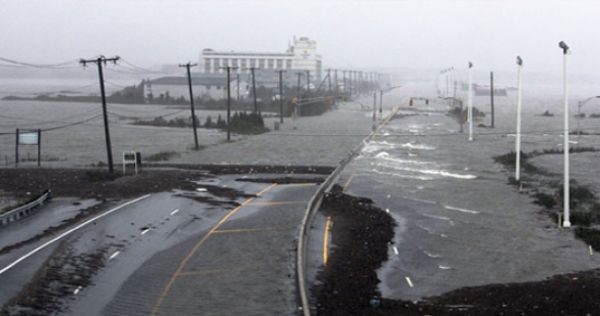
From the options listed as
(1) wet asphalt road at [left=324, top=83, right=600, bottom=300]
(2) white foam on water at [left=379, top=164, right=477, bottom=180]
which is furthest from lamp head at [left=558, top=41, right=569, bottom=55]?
(2) white foam on water at [left=379, top=164, right=477, bottom=180]

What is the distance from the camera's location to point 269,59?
189500 millimetres

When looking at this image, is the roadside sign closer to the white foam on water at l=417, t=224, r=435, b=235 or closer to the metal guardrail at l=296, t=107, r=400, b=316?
the metal guardrail at l=296, t=107, r=400, b=316

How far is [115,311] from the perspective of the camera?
13664mm

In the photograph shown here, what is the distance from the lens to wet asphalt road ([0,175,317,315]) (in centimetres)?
1420

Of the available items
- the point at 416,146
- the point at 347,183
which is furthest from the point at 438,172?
the point at 416,146

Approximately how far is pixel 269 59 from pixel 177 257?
174m

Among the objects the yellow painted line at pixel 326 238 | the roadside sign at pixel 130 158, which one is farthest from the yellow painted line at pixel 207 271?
the roadside sign at pixel 130 158

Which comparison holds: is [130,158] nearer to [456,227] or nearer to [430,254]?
[456,227]

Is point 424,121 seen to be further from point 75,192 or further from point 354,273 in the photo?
point 354,273

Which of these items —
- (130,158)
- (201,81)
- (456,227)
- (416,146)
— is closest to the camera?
(456,227)

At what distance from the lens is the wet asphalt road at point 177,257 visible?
14.2 meters

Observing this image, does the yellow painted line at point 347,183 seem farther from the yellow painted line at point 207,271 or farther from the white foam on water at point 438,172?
the yellow painted line at point 207,271

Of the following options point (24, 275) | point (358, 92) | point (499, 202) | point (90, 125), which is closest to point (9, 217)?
point (24, 275)

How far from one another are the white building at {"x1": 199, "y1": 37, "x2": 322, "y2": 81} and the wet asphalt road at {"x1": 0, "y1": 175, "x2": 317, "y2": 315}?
154806mm
